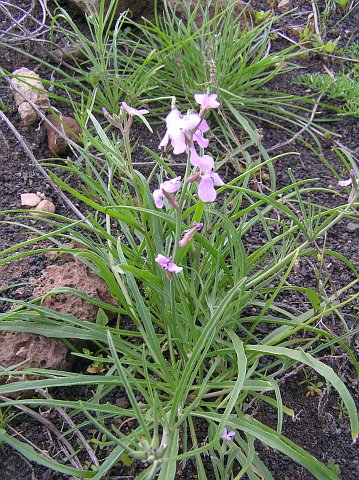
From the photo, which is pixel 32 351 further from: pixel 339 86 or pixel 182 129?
pixel 339 86

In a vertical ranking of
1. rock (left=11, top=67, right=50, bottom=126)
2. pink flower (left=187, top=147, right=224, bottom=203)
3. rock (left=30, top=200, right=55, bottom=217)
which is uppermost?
pink flower (left=187, top=147, right=224, bottom=203)

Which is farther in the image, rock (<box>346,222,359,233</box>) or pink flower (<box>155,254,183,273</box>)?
rock (<box>346,222,359,233</box>)

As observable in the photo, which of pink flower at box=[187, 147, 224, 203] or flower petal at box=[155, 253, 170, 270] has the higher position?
pink flower at box=[187, 147, 224, 203]

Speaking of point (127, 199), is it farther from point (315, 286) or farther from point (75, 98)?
point (75, 98)

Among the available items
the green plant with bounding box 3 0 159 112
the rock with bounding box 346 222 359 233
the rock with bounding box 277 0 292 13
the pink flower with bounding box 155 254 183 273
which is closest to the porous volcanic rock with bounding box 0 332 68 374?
the pink flower with bounding box 155 254 183 273

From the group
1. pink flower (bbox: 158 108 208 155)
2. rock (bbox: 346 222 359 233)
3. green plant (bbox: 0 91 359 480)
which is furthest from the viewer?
rock (bbox: 346 222 359 233)

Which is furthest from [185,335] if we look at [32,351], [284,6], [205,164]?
[284,6]

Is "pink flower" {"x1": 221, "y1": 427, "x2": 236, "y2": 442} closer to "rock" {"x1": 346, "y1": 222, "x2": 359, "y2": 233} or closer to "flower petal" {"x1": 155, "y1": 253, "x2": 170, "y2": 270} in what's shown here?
"flower petal" {"x1": 155, "y1": 253, "x2": 170, "y2": 270}
